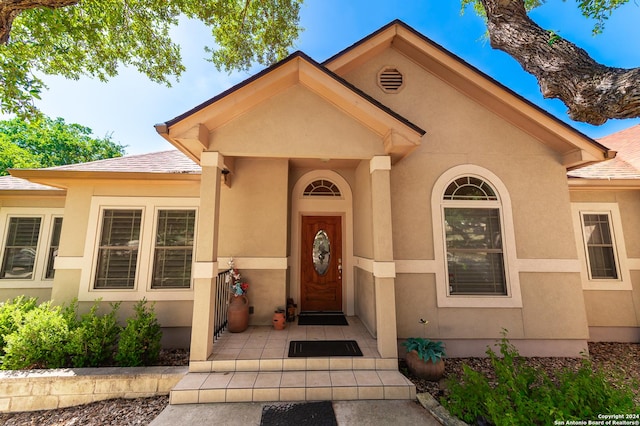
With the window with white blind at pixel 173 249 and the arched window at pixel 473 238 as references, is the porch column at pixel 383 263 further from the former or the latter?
the window with white blind at pixel 173 249

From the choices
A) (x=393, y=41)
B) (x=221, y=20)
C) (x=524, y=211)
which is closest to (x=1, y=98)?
(x=221, y=20)

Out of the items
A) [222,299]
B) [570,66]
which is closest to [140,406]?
[222,299]

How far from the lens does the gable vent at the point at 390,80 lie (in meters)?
5.43

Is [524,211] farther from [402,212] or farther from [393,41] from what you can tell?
[393,41]

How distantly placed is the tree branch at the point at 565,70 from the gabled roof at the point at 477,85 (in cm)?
106

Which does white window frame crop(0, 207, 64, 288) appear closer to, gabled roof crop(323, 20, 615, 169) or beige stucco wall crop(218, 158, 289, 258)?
beige stucco wall crop(218, 158, 289, 258)

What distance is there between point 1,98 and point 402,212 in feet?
29.0

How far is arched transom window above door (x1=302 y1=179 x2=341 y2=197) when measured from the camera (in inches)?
250

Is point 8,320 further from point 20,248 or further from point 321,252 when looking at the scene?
point 321,252

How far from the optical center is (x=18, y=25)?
589 centimetres

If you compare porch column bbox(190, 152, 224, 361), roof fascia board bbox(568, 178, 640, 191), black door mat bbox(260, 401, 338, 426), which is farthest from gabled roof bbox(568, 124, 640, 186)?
porch column bbox(190, 152, 224, 361)

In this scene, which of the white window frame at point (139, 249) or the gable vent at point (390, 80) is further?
the gable vent at point (390, 80)

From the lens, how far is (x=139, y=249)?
5465mm

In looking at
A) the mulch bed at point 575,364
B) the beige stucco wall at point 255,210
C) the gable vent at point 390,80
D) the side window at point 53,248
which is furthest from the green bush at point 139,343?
the gable vent at point 390,80
